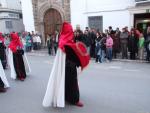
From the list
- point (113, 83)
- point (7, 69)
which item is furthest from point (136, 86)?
point (7, 69)

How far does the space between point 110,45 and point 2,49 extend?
5223 millimetres

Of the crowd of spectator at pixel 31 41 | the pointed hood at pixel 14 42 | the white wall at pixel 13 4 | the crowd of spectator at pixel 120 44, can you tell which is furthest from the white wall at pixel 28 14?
the pointed hood at pixel 14 42

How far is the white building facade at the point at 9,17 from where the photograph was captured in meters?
20.1

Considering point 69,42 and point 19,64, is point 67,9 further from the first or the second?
point 69,42

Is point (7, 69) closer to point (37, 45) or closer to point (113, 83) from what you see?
point (113, 83)

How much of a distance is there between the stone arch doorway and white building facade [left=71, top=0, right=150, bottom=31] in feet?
5.17

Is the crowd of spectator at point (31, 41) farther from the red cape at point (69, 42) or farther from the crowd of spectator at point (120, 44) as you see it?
the red cape at point (69, 42)

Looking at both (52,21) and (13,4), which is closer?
(52,21)

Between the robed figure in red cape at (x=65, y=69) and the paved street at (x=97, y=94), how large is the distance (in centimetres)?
28

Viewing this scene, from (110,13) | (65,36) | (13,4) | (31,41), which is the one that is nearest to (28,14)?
(31,41)

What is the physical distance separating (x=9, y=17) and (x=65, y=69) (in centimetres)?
1816

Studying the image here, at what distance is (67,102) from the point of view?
14.9 ft

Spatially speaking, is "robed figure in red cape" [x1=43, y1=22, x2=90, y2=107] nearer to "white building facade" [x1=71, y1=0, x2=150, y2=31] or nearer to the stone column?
"white building facade" [x1=71, y1=0, x2=150, y2=31]

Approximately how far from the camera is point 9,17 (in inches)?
804
